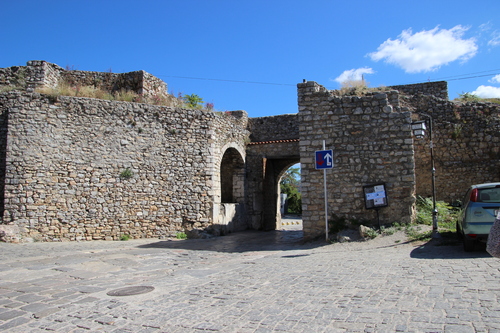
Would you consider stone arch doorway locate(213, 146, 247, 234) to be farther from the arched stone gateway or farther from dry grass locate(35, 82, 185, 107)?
dry grass locate(35, 82, 185, 107)

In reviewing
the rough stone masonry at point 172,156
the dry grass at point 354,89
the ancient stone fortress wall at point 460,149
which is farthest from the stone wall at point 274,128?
the dry grass at point 354,89

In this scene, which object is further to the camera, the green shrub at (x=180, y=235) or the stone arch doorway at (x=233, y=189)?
the stone arch doorway at (x=233, y=189)

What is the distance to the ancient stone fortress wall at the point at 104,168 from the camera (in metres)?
12.2

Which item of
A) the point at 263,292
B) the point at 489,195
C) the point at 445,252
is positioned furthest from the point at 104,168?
the point at 489,195

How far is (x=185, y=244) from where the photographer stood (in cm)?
1145

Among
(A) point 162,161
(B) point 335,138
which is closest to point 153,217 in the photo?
(A) point 162,161

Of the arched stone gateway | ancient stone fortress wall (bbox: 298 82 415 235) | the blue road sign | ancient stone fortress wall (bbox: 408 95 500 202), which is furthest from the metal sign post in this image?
the arched stone gateway

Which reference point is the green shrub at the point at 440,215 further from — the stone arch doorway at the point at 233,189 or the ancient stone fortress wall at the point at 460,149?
the stone arch doorway at the point at 233,189

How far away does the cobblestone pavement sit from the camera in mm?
3842

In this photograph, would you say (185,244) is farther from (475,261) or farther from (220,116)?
(475,261)

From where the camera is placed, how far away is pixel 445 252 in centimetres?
740

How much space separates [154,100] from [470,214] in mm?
12330

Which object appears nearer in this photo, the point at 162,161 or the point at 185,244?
the point at 185,244

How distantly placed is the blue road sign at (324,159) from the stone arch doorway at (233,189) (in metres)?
5.82
